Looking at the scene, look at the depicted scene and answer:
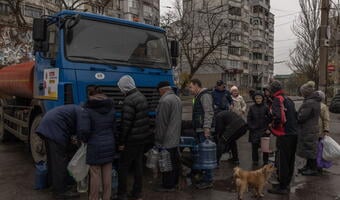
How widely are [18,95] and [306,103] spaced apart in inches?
262

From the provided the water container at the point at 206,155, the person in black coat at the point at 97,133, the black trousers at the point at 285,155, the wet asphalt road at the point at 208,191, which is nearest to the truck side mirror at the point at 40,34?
the person in black coat at the point at 97,133

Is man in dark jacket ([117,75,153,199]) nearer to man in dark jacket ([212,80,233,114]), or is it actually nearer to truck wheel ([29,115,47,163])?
truck wheel ([29,115,47,163])

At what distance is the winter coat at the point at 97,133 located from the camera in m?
5.16

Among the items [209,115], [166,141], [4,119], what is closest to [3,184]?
[166,141]

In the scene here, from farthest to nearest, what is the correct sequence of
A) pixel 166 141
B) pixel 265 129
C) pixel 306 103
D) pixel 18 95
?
pixel 18 95 < pixel 265 129 < pixel 306 103 < pixel 166 141

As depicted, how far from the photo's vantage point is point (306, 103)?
7242 millimetres

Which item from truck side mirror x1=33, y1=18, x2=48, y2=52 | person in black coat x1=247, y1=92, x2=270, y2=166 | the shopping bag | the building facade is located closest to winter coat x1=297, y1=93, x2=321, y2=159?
the shopping bag

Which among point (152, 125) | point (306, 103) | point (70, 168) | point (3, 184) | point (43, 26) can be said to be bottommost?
point (3, 184)

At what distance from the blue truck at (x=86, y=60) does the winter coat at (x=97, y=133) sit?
56.6 inches

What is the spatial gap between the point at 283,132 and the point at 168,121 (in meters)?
1.90

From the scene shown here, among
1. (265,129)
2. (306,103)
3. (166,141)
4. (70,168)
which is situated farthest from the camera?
(265,129)

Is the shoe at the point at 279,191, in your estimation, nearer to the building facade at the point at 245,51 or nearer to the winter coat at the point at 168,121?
the winter coat at the point at 168,121

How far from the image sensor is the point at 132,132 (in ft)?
18.1

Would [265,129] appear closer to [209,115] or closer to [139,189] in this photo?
[209,115]
